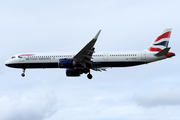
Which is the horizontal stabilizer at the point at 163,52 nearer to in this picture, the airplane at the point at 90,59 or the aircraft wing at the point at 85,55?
the airplane at the point at 90,59

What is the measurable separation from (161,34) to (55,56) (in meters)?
14.2

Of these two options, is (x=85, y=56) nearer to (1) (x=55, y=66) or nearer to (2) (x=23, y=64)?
(1) (x=55, y=66)

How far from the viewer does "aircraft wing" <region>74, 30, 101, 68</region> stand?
4128cm

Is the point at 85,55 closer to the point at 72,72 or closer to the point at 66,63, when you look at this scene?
the point at 66,63

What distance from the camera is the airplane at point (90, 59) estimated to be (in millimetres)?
43281

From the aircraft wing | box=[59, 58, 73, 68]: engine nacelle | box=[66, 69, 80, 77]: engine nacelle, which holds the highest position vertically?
the aircraft wing

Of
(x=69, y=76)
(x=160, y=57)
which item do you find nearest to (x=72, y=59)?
(x=69, y=76)

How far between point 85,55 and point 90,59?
136cm

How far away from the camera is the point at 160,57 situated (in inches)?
1757

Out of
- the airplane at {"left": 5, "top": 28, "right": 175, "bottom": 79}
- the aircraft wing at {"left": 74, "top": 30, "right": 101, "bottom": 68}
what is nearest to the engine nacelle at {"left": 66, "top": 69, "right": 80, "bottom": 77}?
the airplane at {"left": 5, "top": 28, "right": 175, "bottom": 79}

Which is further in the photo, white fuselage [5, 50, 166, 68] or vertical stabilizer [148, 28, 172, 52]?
vertical stabilizer [148, 28, 172, 52]

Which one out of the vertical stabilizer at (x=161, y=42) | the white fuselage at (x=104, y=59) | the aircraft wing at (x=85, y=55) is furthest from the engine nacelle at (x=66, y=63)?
the vertical stabilizer at (x=161, y=42)

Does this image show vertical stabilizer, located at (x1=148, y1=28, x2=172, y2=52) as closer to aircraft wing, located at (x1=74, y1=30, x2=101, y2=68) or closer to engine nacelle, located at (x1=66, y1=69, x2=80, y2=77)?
aircraft wing, located at (x1=74, y1=30, x2=101, y2=68)

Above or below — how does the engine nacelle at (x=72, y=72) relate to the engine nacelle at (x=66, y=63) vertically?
below
